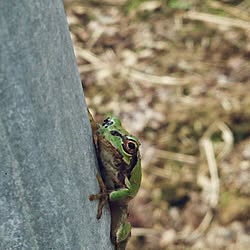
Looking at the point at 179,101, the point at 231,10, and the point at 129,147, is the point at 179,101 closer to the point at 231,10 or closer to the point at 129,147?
the point at 231,10

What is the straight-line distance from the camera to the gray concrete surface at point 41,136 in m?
0.82

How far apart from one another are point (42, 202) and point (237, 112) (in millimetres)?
3397

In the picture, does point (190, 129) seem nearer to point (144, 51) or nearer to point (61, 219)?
point (144, 51)

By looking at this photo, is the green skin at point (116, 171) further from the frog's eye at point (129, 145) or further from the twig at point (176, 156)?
the twig at point (176, 156)

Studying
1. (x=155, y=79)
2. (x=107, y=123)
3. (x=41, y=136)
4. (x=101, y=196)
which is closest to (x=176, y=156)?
(x=155, y=79)

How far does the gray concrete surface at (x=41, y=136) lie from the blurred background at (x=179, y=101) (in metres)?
2.59

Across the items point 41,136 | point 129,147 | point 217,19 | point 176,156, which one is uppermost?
point 41,136

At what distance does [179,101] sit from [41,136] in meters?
3.54

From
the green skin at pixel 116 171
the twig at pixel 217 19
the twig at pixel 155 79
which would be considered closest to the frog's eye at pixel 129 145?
the green skin at pixel 116 171

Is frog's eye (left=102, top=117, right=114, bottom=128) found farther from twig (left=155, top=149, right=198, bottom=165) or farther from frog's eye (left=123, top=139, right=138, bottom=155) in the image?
twig (left=155, top=149, right=198, bottom=165)

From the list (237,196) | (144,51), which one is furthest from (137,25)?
(237,196)

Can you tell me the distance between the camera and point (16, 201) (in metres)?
0.91

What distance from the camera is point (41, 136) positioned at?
894 millimetres

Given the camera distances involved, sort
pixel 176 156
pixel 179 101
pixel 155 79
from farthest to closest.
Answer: pixel 155 79, pixel 179 101, pixel 176 156
